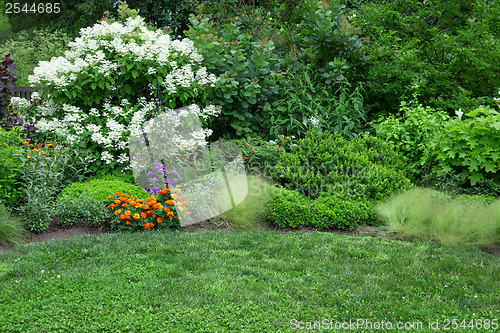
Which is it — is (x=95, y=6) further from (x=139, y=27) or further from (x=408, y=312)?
(x=408, y=312)

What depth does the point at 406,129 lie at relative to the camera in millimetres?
7059

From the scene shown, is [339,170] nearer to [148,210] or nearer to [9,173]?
[148,210]

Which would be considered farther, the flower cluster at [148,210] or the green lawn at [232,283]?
the flower cluster at [148,210]

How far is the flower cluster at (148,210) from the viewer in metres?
4.83

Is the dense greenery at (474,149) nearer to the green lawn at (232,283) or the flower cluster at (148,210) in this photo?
the green lawn at (232,283)

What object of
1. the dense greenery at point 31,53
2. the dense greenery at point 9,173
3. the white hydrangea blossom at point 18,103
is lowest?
the dense greenery at point 9,173

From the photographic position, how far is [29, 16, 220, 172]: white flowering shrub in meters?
6.18

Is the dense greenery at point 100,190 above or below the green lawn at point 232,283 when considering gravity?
above

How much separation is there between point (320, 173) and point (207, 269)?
2814mm

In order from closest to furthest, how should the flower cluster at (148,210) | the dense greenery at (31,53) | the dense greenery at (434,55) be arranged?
the flower cluster at (148,210)
the dense greenery at (434,55)
the dense greenery at (31,53)

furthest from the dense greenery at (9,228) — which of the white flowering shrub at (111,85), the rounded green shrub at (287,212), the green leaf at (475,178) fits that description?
the green leaf at (475,178)

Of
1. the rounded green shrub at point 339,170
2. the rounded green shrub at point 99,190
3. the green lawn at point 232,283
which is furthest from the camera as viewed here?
the rounded green shrub at point 339,170

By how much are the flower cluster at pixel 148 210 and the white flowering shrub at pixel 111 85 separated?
4.39ft

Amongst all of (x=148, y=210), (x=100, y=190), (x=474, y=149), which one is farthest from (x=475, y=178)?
(x=100, y=190)
